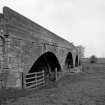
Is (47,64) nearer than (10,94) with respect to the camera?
No

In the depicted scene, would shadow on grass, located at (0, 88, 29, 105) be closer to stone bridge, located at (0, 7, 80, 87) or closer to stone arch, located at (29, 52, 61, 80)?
stone bridge, located at (0, 7, 80, 87)

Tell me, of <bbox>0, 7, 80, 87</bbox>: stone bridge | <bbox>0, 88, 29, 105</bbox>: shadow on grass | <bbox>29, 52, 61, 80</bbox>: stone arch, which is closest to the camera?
<bbox>0, 88, 29, 105</bbox>: shadow on grass

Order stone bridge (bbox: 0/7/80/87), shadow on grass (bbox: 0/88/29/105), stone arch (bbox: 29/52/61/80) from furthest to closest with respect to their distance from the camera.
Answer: stone arch (bbox: 29/52/61/80) < stone bridge (bbox: 0/7/80/87) < shadow on grass (bbox: 0/88/29/105)

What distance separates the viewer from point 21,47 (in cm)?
794

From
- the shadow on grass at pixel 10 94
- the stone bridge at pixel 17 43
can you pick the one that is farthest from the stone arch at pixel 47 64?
the shadow on grass at pixel 10 94

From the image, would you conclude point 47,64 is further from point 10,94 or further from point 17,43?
point 10,94

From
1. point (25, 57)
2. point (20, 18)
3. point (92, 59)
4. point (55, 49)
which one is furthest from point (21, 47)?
point (92, 59)

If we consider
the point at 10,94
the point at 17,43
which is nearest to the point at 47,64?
the point at 17,43

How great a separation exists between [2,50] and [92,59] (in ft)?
161

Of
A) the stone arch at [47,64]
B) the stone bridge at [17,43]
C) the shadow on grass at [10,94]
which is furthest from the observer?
the stone arch at [47,64]

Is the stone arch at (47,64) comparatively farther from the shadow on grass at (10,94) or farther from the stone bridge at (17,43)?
the shadow on grass at (10,94)

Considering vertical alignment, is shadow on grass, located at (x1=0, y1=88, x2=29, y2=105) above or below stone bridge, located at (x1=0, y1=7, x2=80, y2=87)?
below

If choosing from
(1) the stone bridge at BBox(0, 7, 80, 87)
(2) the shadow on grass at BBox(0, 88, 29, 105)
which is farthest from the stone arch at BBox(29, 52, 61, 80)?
(2) the shadow on grass at BBox(0, 88, 29, 105)

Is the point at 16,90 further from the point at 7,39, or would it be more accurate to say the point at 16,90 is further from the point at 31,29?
the point at 31,29
